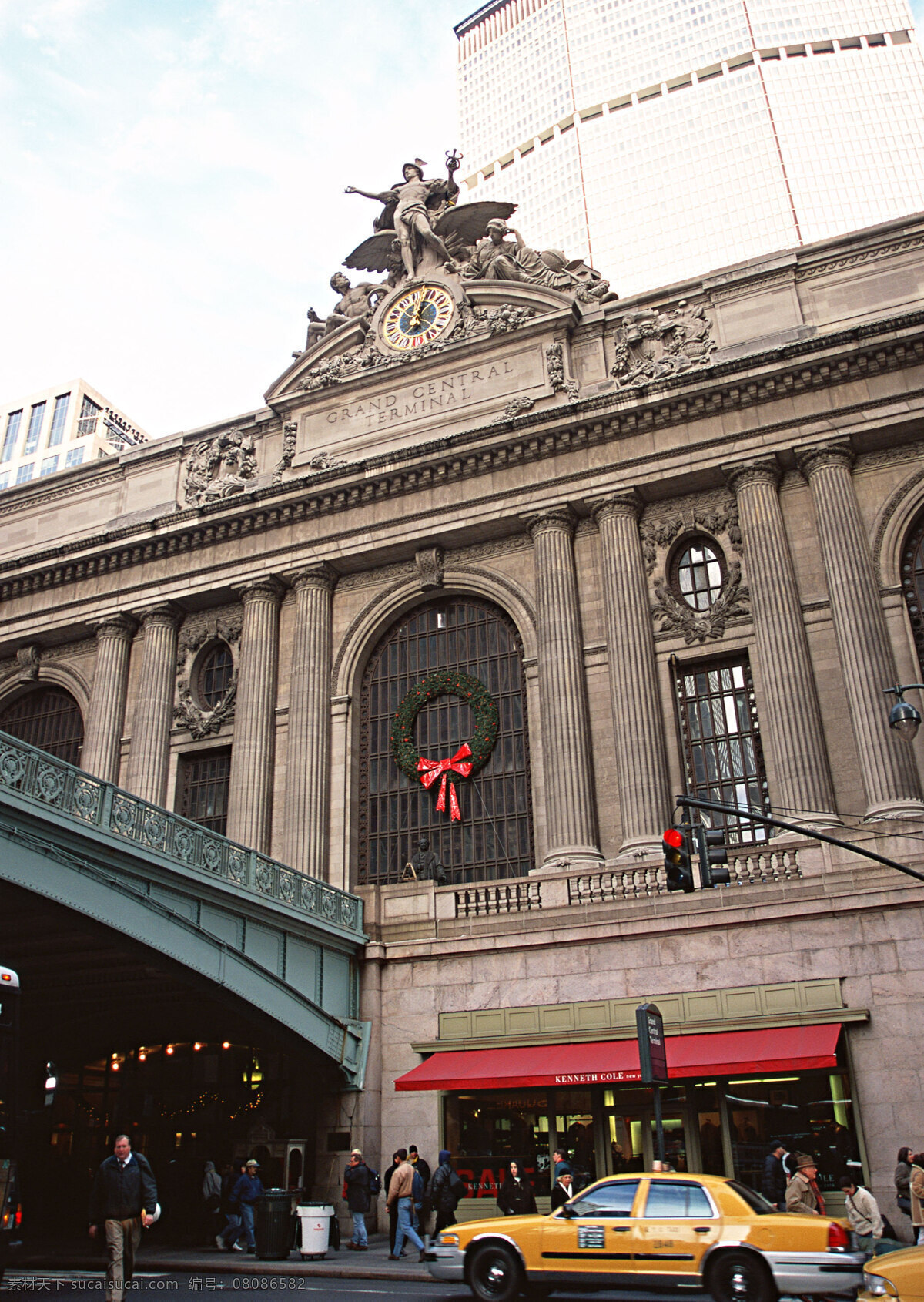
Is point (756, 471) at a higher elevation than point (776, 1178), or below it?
higher

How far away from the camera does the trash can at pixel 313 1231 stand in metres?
18.2

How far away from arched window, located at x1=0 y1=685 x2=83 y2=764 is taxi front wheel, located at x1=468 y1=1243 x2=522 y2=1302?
26190 millimetres

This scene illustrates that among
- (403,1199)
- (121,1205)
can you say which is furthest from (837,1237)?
(403,1199)

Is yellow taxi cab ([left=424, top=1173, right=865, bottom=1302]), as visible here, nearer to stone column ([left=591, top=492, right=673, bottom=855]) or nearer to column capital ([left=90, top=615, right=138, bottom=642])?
stone column ([left=591, top=492, right=673, bottom=855])

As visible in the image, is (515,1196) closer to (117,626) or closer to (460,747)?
(460,747)

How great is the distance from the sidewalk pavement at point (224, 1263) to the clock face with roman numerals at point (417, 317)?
24.7m

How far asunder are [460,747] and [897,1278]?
20.8 m

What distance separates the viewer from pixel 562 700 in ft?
90.3

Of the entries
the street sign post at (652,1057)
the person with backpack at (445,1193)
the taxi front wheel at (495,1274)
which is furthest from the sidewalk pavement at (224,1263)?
the street sign post at (652,1057)

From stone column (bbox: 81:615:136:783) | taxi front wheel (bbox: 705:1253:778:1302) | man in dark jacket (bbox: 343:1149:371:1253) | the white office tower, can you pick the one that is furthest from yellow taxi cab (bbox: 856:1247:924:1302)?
the white office tower

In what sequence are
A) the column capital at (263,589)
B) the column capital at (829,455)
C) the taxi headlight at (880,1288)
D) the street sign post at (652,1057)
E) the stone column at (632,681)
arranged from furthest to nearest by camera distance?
the column capital at (263,589) → the column capital at (829,455) → the stone column at (632,681) → the street sign post at (652,1057) → the taxi headlight at (880,1288)

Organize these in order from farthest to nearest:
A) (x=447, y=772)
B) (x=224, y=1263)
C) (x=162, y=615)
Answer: (x=162, y=615), (x=447, y=772), (x=224, y=1263)

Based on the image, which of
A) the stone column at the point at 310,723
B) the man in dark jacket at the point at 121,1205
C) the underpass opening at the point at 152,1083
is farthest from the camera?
the stone column at the point at 310,723

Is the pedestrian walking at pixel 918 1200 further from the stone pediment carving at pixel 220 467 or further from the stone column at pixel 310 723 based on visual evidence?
the stone pediment carving at pixel 220 467
